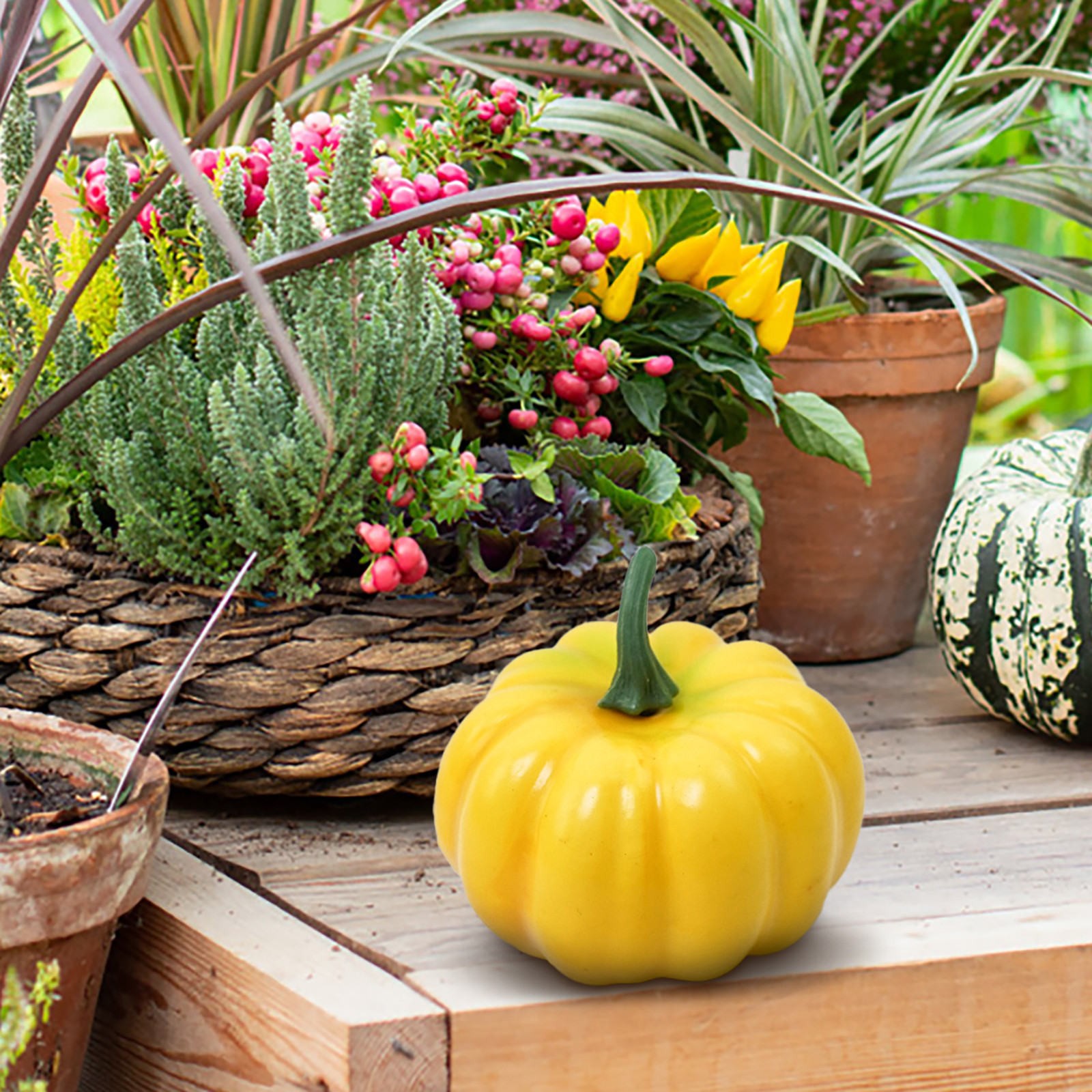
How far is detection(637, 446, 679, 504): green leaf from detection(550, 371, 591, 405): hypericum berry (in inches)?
2.4

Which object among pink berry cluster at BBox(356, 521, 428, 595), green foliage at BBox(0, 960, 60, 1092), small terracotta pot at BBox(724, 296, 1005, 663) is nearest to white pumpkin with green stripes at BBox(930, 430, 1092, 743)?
small terracotta pot at BBox(724, 296, 1005, 663)

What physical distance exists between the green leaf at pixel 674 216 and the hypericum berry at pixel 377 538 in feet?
1.30

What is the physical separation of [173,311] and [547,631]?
32cm

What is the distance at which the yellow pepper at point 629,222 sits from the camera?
1.04m

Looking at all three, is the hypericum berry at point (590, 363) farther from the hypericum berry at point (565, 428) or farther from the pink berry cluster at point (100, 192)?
the pink berry cluster at point (100, 192)

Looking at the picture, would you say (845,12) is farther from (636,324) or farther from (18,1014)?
(18,1014)

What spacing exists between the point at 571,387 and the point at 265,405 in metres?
0.22

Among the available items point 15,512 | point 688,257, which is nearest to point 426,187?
point 688,257

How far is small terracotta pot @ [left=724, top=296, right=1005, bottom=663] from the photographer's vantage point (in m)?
1.26

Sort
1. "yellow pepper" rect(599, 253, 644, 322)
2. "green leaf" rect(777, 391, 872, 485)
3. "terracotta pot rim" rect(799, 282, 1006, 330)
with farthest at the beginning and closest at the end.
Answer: "terracotta pot rim" rect(799, 282, 1006, 330)
"green leaf" rect(777, 391, 872, 485)
"yellow pepper" rect(599, 253, 644, 322)

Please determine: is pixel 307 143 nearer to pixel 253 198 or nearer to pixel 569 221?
pixel 253 198

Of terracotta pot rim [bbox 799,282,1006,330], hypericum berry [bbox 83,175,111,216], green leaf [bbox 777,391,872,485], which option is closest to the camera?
hypericum berry [bbox 83,175,111,216]

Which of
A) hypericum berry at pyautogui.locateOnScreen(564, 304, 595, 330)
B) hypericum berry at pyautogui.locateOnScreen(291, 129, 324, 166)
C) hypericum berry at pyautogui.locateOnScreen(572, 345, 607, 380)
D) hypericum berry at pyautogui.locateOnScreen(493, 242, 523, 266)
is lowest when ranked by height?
hypericum berry at pyautogui.locateOnScreen(572, 345, 607, 380)

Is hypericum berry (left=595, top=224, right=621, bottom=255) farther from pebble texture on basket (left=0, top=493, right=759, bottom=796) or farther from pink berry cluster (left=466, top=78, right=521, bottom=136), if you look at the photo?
pebble texture on basket (left=0, top=493, right=759, bottom=796)
